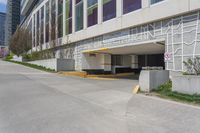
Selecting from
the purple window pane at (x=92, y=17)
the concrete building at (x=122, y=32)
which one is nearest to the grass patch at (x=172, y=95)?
the concrete building at (x=122, y=32)

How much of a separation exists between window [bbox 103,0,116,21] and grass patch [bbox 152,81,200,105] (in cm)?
1238

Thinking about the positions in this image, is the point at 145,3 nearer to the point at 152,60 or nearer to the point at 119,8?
the point at 119,8

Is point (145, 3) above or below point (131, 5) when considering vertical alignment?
below

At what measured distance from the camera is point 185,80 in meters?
12.2

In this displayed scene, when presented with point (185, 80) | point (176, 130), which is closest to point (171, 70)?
point (185, 80)

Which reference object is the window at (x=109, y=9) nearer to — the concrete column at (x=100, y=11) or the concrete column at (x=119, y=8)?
the concrete column at (x=100, y=11)

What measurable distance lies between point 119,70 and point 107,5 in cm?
992

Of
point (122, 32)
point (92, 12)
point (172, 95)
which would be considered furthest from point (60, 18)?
point (172, 95)

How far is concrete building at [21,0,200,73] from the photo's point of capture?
16.8m

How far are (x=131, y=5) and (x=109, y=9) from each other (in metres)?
3.90

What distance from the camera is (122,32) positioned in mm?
23812

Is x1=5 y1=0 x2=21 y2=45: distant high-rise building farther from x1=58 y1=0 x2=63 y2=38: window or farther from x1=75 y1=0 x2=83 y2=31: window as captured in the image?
x1=75 y1=0 x2=83 y2=31: window

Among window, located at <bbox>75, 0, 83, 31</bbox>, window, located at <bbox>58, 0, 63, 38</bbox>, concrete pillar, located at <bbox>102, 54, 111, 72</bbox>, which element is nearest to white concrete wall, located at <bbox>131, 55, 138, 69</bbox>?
concrete pillar, located at <bbox>102, 54, 111, 72</bbox>

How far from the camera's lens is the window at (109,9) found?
2505 cm
